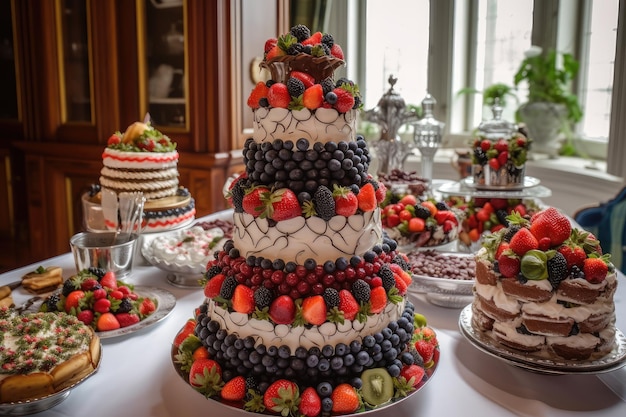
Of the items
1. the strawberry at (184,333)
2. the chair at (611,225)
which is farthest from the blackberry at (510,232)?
the chair at (611,225)

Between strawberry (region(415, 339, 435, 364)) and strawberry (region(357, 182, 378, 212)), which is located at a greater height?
strawberry (region(357, 182, 378, 212))

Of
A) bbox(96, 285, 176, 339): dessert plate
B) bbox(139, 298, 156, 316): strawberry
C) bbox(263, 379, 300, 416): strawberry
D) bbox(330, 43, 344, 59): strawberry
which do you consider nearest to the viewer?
bbox(263, 379, 300, 416): strawberry

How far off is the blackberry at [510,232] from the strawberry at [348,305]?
0.41 m

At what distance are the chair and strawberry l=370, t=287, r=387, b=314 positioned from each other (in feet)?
6.00

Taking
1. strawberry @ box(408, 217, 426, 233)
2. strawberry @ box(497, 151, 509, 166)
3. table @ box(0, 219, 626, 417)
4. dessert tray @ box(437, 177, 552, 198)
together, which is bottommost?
Answer: table @ box(0, 219, 626, 417)

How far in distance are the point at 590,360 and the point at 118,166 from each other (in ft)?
5.46

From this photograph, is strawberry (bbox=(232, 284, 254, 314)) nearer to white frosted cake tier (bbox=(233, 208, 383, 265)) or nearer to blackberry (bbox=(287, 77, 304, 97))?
white frosted cake tier (bbox=(233, 208, 383, 265))

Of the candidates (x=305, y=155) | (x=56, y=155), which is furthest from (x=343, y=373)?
(x=56, y=155)

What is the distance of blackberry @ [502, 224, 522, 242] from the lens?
46.7 inches

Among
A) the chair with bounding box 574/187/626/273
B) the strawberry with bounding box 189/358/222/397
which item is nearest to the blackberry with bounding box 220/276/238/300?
the strawberry with bounding box 189/358/222/397

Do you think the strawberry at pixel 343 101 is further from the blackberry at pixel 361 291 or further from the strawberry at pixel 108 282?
the strawberry at pixel 108 282

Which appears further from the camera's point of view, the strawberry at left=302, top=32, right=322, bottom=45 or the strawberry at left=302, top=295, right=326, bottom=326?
the strawberry at left=302, top=32, right=322, bottom=45

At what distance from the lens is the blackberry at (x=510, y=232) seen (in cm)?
119

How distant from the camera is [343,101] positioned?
1.06 meters
